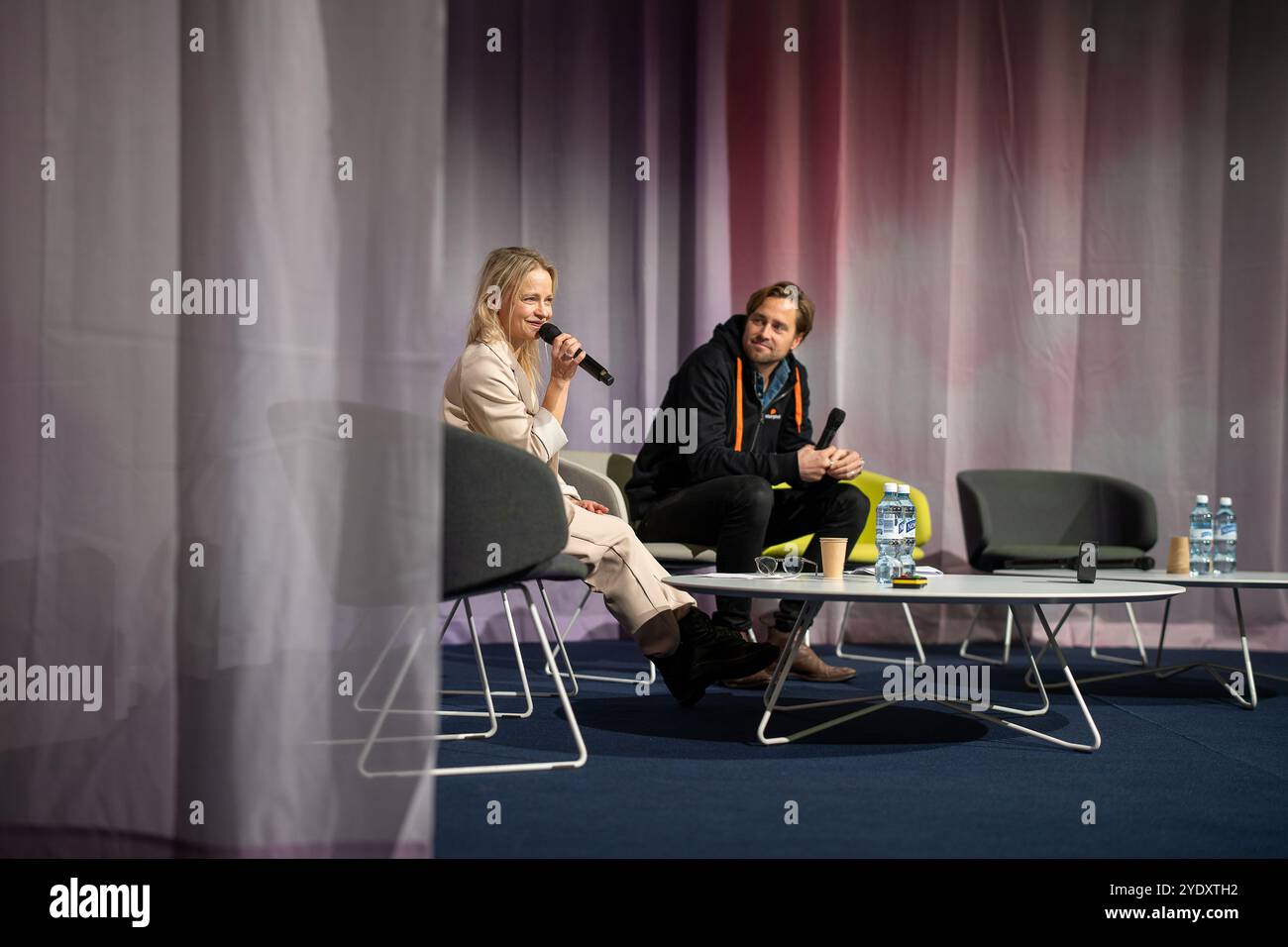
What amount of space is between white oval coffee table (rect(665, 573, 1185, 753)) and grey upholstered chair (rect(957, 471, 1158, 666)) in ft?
4.57

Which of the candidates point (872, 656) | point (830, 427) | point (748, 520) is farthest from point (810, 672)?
point (872, 656)

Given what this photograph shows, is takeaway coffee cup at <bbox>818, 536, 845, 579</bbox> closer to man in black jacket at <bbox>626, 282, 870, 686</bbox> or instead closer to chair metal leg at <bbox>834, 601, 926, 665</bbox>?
man in black jacket at <bbox>626, 282, 870, 686</bbox>

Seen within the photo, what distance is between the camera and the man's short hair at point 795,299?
11.8 feet

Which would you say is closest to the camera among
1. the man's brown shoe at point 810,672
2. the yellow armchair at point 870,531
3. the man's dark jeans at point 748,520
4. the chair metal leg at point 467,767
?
the chair metal leg at point 467,767

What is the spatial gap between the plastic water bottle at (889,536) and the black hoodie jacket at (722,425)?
46 cm

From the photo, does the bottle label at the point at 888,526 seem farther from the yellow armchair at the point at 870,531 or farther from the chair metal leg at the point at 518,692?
the chair metal leg at the point at 518,692

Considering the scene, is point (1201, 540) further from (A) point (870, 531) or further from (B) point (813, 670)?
(B) point (813, 670)

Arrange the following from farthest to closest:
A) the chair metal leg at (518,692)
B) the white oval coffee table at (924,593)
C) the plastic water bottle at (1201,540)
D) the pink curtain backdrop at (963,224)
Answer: the pink curtain backdrop at (963,224), the plastic water bottle at (1201,540), the chair metal leg at (518,692), the white oval coffee table at (924,593)

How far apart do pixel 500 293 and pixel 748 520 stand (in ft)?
3.04

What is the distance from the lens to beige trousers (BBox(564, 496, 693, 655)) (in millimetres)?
2605

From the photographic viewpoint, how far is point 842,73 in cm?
484

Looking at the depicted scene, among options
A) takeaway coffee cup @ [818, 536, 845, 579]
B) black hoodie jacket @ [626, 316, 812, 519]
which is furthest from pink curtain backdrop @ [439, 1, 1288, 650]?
takeaway coffee cup @ [818, 536, 845, 579]

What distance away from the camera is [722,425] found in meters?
3.55

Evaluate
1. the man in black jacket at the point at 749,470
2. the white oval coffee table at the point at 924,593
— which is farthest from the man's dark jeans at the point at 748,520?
the white oval coffee table at the point at 924,593
